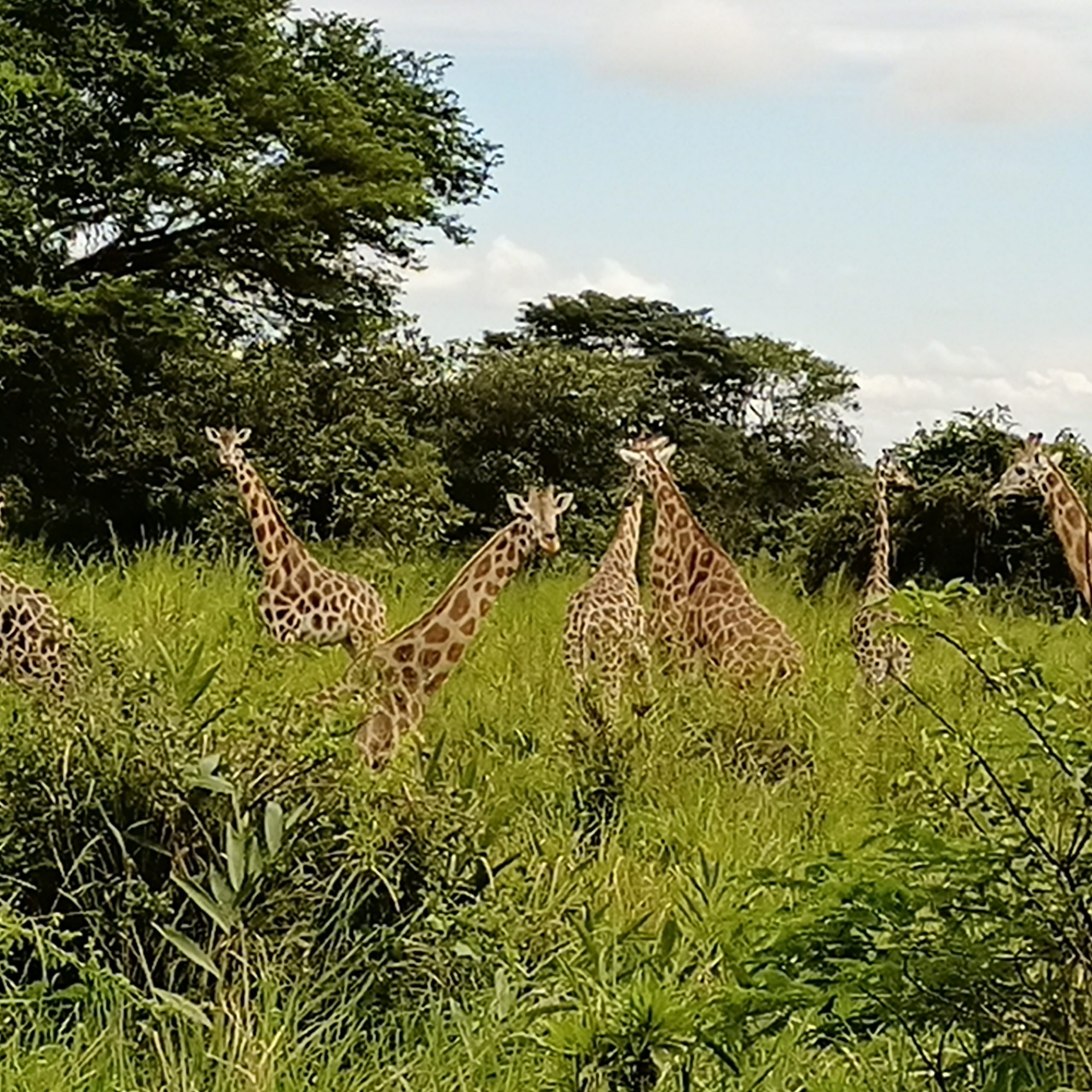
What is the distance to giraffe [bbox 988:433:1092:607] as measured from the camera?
6.22 metres

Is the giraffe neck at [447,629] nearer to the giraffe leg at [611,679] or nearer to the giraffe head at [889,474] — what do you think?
the giraffe leg at [611,679]

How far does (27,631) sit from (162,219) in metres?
5.20

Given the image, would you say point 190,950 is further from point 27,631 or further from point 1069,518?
point 1069,518

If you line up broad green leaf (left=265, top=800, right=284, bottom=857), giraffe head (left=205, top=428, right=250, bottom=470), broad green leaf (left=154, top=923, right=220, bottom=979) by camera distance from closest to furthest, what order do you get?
broad green leaf (left=154, top=923, right=220, bottom=979), broad green leaf (left=265, top=800, right=284, bottom=857), giraffe head (left=205, top=428, right=250, bottom=470)

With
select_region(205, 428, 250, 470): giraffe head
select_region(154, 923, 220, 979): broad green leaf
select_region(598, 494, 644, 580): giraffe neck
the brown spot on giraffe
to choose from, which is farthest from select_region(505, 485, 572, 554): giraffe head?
select_region(154, 923, 220, 979): broad green leaf

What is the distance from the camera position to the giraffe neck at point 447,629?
15.5 ft

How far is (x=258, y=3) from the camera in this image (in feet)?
32.6

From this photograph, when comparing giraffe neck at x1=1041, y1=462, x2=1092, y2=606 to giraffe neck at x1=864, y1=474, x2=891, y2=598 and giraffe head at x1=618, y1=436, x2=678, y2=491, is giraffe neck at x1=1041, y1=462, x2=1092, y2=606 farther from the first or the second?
giraffe head at x1=618, y1=436, x2=678, y2=491

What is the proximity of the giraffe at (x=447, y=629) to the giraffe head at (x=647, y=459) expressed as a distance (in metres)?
0.85

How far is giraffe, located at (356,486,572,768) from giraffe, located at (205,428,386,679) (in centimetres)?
48

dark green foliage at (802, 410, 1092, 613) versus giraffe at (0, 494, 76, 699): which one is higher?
giraffe at (0, 494, 76, 699)

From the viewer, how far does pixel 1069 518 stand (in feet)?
20.6

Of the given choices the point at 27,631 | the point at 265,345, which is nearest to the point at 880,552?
the point at 27,631

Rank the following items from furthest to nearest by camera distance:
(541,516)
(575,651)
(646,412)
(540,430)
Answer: (646,412)
(540,430)
(575,651)
(541,516)
